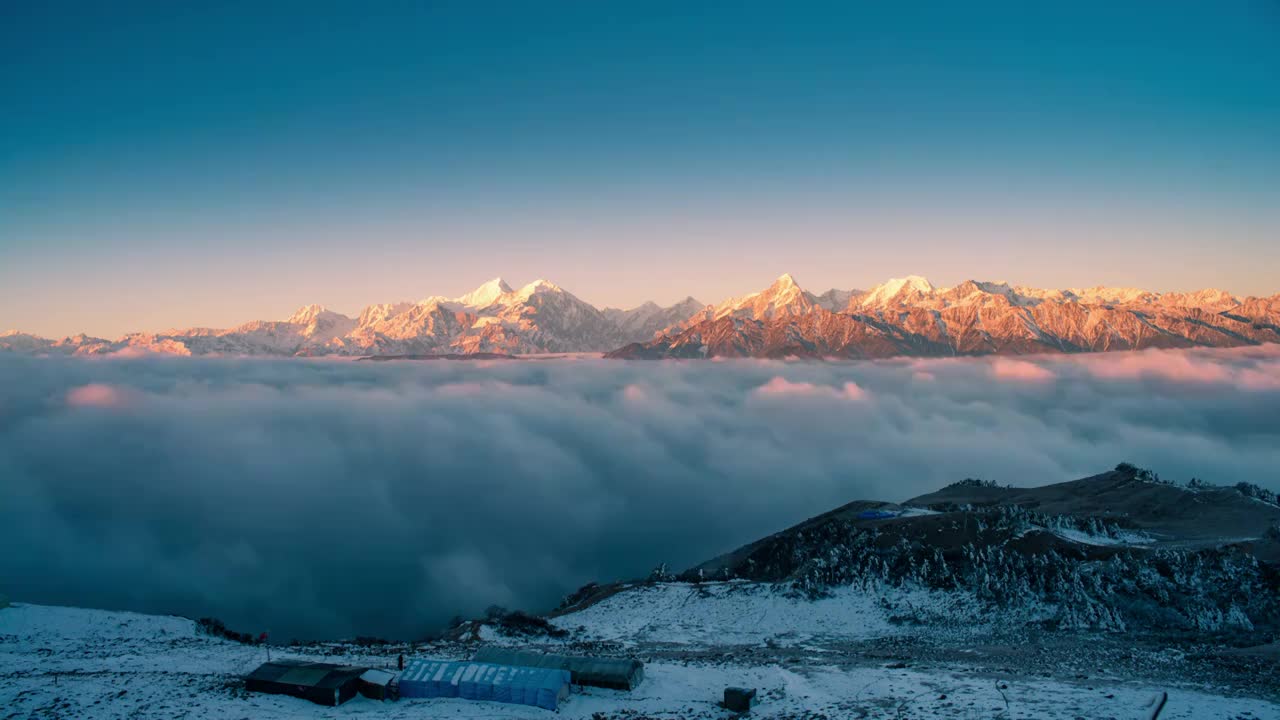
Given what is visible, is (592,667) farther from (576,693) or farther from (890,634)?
(890,634)

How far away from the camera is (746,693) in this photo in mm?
38625

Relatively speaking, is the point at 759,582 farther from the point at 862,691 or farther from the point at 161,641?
the point at 161,641

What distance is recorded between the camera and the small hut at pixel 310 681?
38.8m

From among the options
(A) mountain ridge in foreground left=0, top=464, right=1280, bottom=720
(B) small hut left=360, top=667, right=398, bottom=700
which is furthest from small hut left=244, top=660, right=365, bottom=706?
(A) mountain ridge in foreground left=0, top=464, right=1280, bottom=720

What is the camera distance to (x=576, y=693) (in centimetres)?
4203

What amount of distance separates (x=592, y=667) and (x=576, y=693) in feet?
6.48

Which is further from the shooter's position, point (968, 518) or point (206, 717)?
point (968, 518)

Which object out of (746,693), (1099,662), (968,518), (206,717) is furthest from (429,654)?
(968,518)

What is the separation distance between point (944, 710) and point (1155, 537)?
2528 inches

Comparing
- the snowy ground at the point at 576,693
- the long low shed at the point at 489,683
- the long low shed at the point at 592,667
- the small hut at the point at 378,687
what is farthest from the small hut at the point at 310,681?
the long low shed at the point at 592,667

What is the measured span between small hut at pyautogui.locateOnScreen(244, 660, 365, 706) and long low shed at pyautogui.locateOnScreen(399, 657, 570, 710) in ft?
10.4

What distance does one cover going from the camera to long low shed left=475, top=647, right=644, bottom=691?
42469 millimetres

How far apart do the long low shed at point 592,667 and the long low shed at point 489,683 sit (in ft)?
4.76

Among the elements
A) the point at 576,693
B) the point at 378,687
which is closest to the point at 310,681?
the point at 378,687
